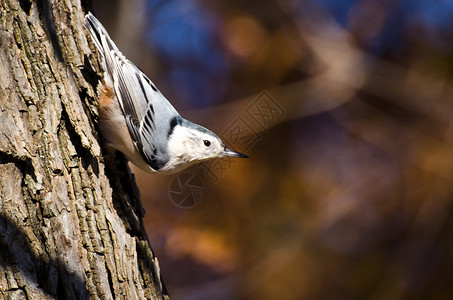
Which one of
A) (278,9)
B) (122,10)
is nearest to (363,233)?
(278,9)

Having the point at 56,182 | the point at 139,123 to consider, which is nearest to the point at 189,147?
the point at 139,123

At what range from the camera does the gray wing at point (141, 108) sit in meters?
2.16

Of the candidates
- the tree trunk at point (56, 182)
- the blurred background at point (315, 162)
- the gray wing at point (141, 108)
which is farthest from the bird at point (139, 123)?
the blurred background at point (315, 162)

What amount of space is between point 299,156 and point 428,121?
102 centimetres

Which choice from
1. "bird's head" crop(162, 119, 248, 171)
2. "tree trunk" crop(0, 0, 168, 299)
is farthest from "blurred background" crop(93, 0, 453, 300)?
"tree trunk" crop(0, 0, 168, 299)

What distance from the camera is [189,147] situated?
254cm

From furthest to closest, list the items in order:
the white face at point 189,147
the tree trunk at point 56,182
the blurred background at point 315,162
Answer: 1. the blurred background at point 315,162
2. the white face at point 189,147
3. the tree trunk at point 56,182

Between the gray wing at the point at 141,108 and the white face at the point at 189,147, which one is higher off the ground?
the gray wing at the point at 141,108

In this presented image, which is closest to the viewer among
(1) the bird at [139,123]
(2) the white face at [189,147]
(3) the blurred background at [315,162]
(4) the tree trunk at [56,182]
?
(4) the tree trunk at [56,182]

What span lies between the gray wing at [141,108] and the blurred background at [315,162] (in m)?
1.16

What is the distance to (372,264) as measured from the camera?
3.76 m

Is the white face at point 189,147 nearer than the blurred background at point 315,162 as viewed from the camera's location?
Yes

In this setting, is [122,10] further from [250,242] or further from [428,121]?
[428,121]

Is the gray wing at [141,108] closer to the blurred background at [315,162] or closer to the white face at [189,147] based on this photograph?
the white face at [189,147]
